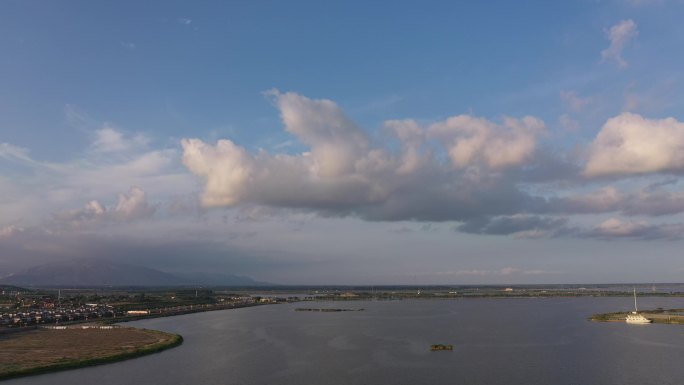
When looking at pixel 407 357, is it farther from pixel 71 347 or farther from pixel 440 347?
pixel 71 347

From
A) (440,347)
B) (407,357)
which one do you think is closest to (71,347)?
(407,357)

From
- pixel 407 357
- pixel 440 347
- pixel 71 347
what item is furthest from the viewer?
pixel 440 347

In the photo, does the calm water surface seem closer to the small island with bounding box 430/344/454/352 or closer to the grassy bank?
the small island with bounding box 430/344/454/352

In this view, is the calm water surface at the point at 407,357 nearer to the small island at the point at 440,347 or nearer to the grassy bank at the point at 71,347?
the small island at the point at 440,347

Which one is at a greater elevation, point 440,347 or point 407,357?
point 440,347

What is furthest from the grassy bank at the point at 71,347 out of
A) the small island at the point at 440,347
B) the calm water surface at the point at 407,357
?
the small island at the point at 440,347

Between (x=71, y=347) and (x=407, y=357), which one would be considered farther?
(x=71, y=347)
